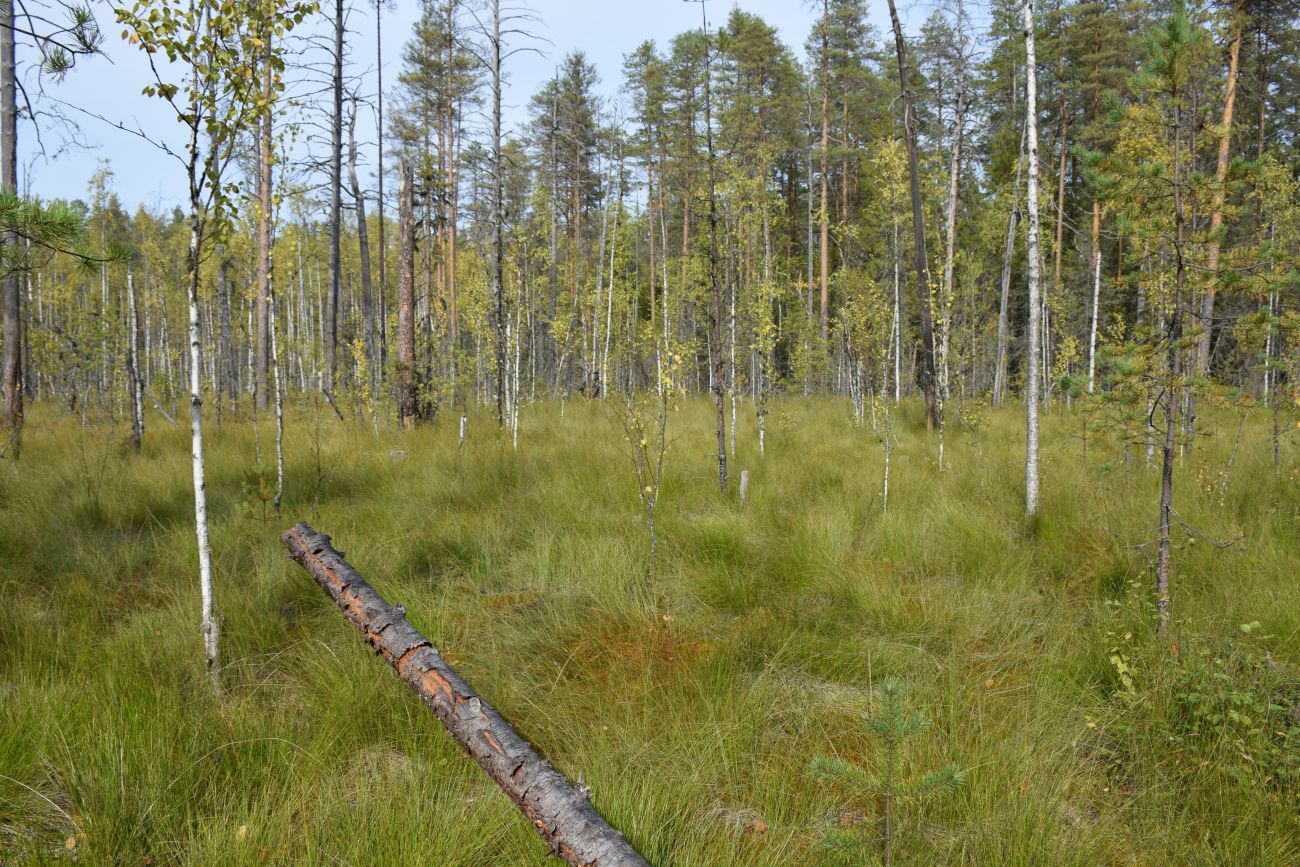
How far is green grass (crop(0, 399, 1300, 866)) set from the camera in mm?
2158

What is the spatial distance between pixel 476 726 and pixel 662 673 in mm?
1133

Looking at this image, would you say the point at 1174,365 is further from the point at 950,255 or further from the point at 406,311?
the point at 406,311

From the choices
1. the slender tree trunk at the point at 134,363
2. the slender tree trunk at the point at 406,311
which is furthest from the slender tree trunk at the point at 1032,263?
the slender tree trunk at the point at 134,363

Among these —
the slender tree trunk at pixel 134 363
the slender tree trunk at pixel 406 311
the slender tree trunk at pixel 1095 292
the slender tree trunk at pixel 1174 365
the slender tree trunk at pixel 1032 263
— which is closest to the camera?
the slender tree trunk at pixel 1174 365

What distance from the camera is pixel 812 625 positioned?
3.86 metres

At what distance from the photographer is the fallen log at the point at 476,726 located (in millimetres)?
1835

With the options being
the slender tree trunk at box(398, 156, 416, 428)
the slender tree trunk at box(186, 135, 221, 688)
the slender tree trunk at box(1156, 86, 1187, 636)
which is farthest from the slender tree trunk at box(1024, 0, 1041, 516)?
the slender tree trunk at box(398, 156, 416, 428)

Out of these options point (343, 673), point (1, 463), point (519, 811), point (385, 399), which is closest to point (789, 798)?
point (519, 811)

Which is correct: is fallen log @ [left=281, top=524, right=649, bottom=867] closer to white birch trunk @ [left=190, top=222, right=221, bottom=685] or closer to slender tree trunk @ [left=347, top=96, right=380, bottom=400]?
white birch trunk @ [left=190, top=222, right=221, bottom=685]

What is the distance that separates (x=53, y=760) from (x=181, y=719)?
0.38 m

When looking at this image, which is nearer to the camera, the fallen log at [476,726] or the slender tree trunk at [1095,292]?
the fallen log at [476,726]

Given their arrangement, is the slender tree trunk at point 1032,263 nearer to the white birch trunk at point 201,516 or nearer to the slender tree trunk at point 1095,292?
the slender tree trunk at point 1095,292

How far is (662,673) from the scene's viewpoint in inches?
123

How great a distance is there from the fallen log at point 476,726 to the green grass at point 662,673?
23 centimetres
